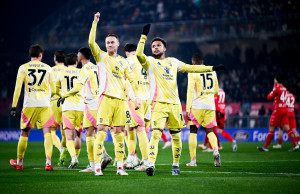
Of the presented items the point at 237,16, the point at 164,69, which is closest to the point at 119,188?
the point at 164,69

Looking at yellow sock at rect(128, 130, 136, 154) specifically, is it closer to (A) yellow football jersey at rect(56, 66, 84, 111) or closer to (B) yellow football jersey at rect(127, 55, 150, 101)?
(B) yellow football jersey at rect(127, 55, 150, 101)

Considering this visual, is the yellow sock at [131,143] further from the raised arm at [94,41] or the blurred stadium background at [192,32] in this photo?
the blurred stadium background at [192,32]

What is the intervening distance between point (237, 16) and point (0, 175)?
25939mm

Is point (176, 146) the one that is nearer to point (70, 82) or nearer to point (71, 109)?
point (71, 109)

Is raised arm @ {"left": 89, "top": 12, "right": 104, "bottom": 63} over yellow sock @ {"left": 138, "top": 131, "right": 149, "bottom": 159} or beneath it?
over

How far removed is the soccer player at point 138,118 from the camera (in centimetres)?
1015

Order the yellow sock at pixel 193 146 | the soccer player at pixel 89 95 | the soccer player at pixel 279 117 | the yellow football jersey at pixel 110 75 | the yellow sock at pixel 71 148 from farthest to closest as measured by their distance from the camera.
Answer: the soccer player at pixel 279 117 → the yellow sock at pixel 193 146 → the yellow sock at pixel 71 148 → the soccer player at pixel 89 95 → the yellow football jersey at pixel 110 75

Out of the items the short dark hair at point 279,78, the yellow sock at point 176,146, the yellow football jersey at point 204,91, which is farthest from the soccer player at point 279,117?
the yellow sock at point 176,146

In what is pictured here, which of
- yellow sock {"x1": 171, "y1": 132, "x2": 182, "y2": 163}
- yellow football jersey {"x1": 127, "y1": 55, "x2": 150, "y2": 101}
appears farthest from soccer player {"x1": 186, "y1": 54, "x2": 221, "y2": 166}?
yellow sock {"x1": 171, "y1": 132, "x2": 182, "y2": 163}

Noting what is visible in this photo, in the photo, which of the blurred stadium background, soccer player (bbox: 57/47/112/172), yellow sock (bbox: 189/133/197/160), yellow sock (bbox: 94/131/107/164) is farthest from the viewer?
the blurred stadium background

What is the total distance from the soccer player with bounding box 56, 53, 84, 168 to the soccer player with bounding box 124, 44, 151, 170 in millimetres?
1222

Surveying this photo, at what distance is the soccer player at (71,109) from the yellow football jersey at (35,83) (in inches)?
18.1

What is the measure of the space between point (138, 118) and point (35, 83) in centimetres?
234

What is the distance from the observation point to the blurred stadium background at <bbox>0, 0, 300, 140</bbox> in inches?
1222
